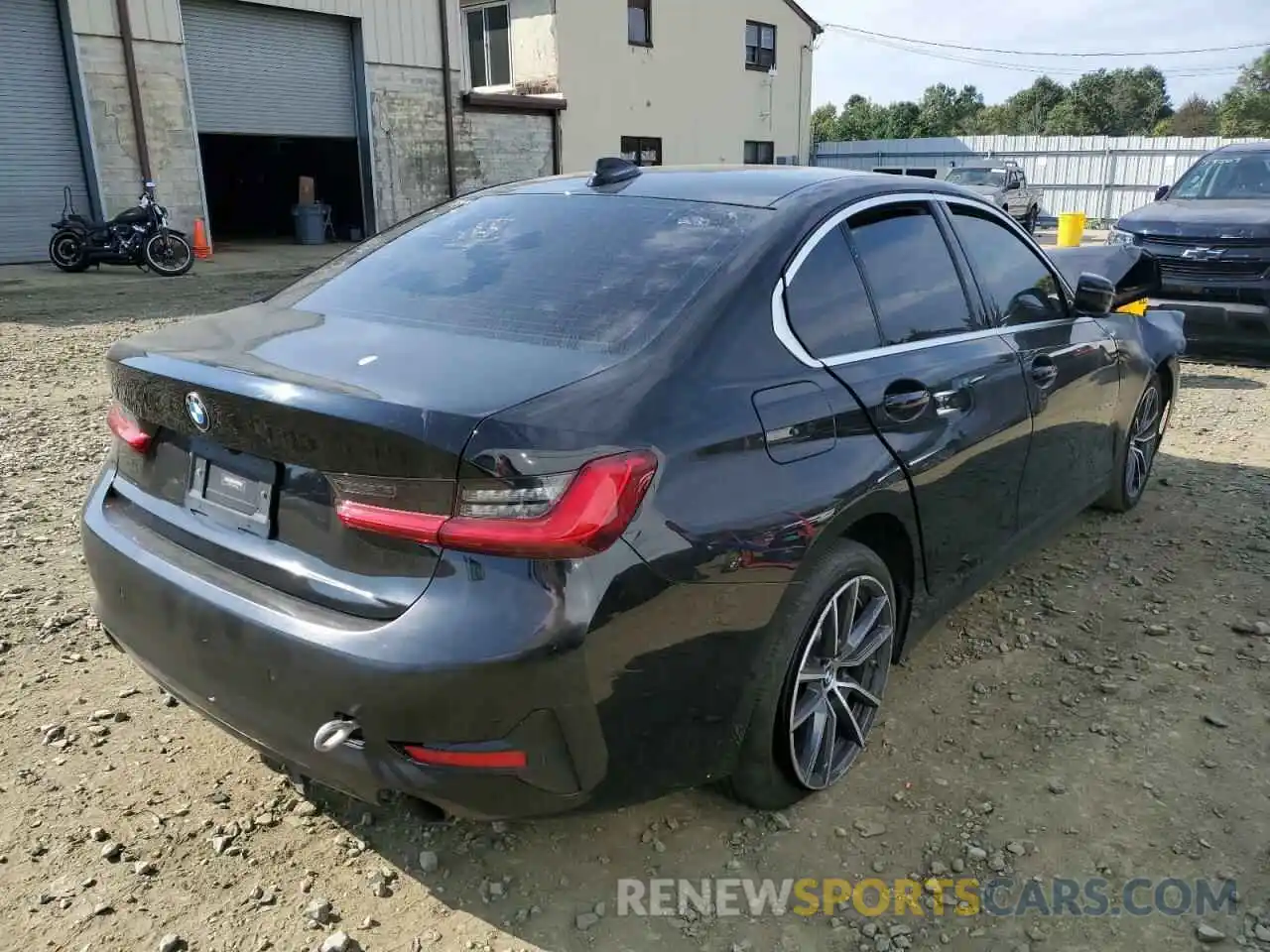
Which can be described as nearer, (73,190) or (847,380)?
(847,380)

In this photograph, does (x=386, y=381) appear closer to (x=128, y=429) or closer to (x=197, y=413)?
(x=197, y=413)

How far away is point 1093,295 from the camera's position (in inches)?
162

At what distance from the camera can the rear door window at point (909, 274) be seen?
3.06 metres

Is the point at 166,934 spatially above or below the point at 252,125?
below

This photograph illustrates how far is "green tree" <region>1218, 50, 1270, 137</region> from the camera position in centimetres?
5206

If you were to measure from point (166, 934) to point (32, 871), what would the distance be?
1.53ft

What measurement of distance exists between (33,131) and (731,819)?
17776 mm

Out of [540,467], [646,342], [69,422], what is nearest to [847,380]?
[646,342]

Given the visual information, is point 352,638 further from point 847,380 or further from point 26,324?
point 26,324

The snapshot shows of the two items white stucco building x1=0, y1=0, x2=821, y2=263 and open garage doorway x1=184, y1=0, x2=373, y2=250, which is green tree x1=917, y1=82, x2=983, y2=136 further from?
open garage doorway x1=184, y1=0, x2=373, y2=250

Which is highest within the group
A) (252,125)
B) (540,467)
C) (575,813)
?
(252,125)

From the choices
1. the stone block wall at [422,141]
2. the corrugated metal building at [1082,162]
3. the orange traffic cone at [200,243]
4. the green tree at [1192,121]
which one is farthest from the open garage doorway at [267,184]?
the green tree at [1192,121]

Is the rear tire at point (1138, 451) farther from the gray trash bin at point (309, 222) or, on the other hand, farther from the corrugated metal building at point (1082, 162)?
the corrugated metal building at point (1082, 162)

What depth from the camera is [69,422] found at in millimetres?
6570
